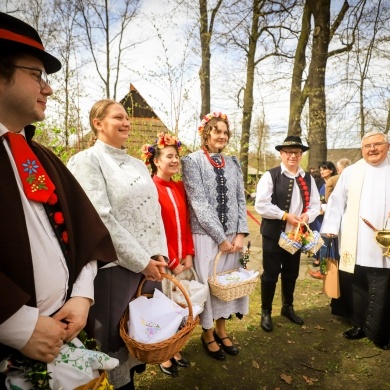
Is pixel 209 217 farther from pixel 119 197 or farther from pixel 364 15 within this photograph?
pixel 364 15

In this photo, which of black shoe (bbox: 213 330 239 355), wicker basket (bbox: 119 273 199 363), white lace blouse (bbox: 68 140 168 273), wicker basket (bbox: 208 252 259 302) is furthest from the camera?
black shoe (bbox: 213 330 239 355)

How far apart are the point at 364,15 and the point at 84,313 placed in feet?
39.9

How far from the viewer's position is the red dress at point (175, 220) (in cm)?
279

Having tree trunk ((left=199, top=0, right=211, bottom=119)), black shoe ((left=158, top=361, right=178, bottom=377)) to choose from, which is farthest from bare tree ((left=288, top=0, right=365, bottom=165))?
black shoe ((left=158, top=361, right=178, bottom=377))

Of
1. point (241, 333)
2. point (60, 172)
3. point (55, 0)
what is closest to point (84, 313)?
point (60, 172)

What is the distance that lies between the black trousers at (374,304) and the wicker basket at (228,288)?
1520mm

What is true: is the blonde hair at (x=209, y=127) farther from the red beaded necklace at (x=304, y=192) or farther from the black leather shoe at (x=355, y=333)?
the black leather shoe at (x=355, y=333)

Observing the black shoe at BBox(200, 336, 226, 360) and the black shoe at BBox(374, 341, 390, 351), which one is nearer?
the black shoe at BBox(200, 336, 226, 360)

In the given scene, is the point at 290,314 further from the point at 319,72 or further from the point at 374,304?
the point at 319,72

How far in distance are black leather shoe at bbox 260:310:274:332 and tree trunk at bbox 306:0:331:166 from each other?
6500 millimetres

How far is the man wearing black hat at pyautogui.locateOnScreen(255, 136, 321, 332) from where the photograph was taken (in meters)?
3.57

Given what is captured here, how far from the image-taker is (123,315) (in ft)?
6.86

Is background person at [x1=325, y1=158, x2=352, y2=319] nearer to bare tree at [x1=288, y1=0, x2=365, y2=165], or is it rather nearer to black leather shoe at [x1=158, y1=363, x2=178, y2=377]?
black leather shoe at [x1=158, y1=363, x2=178, y2=377]

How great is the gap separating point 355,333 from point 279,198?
1834 mm
